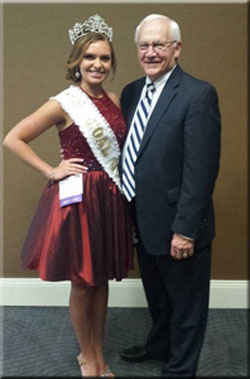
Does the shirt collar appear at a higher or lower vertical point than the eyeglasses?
lower

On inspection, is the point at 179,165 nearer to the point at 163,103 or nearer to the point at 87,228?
the point at 163,103

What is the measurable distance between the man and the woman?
0.09 meters

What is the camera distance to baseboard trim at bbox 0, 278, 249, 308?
2.56 meters

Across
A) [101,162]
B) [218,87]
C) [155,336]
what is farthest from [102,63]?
[155,336]

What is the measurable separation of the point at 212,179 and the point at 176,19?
1.20m

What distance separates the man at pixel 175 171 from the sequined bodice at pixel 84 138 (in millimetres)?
47

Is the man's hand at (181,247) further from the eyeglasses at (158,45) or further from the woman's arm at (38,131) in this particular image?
the eyeglasses at (158,45)

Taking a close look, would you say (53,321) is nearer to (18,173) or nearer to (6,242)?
(6,242)

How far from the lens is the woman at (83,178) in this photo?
1.60m

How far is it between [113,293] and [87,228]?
3.59 feet

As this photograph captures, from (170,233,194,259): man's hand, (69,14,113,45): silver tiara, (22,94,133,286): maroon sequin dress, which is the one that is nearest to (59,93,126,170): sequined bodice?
(22,94,133,286): maroon sequin dress

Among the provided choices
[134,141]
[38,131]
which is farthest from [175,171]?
[38,131]

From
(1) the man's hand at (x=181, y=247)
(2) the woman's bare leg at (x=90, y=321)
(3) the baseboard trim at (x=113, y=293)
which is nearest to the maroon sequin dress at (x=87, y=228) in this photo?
(2) the woman's bare leg at (x=90, y=321)

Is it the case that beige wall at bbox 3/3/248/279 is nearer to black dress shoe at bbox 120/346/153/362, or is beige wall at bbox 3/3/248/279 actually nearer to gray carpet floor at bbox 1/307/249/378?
gray carpet floor at bbox 1/307/249/378
